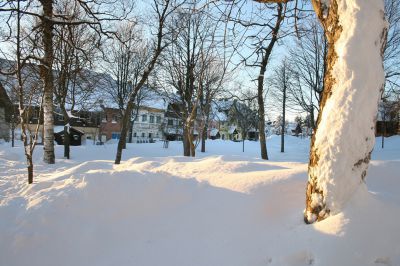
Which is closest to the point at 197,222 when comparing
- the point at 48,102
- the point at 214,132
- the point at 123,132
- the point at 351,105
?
the point at 351,105

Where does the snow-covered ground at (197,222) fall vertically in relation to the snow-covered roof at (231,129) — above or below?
below

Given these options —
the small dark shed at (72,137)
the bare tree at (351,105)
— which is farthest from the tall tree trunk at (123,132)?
the small dark shed at (72,137)

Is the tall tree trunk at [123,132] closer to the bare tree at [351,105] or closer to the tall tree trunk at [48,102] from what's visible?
the tall tree trunk at [48,102]

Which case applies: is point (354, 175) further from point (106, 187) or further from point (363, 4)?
point (106, 187)

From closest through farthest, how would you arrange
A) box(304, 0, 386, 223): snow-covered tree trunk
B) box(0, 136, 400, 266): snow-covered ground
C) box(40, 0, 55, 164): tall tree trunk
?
box(0, 136, 400, 266): snow-covered ground
box(304, 0, 386, 223): snow-covered tree trunk
box(40, 0, 55, 164): tall tree trunk

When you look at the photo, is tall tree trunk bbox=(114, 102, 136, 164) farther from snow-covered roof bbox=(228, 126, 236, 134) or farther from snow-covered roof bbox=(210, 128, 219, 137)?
snow-covered roof bbox=(210, 128, 219, 137)

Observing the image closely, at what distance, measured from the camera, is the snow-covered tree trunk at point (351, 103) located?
3.01 m

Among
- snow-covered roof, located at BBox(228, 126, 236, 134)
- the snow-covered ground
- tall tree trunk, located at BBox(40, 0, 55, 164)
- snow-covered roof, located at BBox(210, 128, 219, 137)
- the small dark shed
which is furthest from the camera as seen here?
snow-covered roof, located at BBox(210, 128, 219, 137)

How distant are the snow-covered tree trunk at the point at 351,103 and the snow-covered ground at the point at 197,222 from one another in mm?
216

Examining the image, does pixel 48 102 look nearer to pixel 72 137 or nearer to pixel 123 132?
pixel 123 132

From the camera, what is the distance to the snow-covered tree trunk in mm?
3012

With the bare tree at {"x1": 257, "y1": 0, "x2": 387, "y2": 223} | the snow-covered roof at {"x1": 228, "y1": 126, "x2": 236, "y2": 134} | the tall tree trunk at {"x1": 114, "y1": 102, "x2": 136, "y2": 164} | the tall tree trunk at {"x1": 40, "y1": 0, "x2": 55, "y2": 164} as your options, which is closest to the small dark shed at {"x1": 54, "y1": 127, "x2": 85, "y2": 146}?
the tall tree trunk at {"x1": 40, "y1": 0, "x2": 55, "y2": 164}

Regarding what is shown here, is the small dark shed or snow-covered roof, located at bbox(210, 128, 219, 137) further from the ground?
snow-covered roof, located at bbox(210, 128, 219, 137)

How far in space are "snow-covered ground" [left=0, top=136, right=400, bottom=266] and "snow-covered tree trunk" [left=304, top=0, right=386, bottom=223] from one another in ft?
0.71
